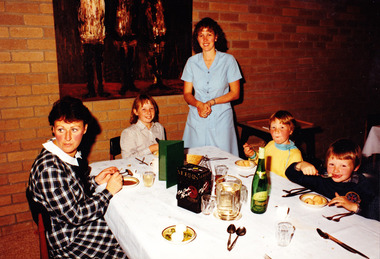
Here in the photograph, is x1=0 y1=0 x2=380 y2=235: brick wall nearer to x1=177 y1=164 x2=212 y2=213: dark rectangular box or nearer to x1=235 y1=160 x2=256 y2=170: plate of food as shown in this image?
x1=235 y1=160 x2=256 y2=170: plate of food

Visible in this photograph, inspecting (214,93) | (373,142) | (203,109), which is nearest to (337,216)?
(203,109)

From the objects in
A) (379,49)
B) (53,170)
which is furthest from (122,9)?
(379,49)

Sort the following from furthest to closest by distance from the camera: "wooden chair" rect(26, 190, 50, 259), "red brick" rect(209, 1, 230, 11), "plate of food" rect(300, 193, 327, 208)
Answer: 1. "red brick" rect(209, 1, 230, 11)
2. "plate of food" rect(300, 193, 327, 208)
3. "wooden chair" rect(26, 190, 50, 259)

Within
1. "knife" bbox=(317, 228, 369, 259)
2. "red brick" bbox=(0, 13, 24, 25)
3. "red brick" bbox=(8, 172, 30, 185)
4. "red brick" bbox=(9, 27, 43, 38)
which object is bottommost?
"red brick" bbox=(8, 172, 30, 185)

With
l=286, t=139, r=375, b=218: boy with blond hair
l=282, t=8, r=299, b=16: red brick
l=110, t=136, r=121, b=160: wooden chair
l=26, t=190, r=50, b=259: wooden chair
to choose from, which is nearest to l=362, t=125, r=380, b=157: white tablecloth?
l=286, t=139, r=375, b=218: boy with blond hair

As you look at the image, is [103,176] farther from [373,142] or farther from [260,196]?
[373,142]

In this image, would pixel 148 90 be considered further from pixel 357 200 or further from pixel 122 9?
pixel 357 200

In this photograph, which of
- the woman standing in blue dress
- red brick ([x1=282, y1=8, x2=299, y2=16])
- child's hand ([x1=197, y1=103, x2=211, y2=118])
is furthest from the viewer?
red brick ([x1=282, y1=8, x2=299, y2=16])

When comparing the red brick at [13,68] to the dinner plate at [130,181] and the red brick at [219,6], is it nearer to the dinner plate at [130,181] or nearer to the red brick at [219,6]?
the dinner plate at [130,181]

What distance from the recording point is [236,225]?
1374mm

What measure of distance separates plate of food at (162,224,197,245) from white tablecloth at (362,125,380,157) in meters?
2.82

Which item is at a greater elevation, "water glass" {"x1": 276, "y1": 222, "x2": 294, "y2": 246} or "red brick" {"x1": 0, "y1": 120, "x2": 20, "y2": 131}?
"red brick" {"x1": 0, "y1": 120, "x2": 20, "y2": 131}

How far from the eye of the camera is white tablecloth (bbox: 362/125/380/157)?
3334mm

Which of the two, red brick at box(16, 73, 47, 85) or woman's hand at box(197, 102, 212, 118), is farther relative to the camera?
woman's hand at box(197, 102, 212, 118)
